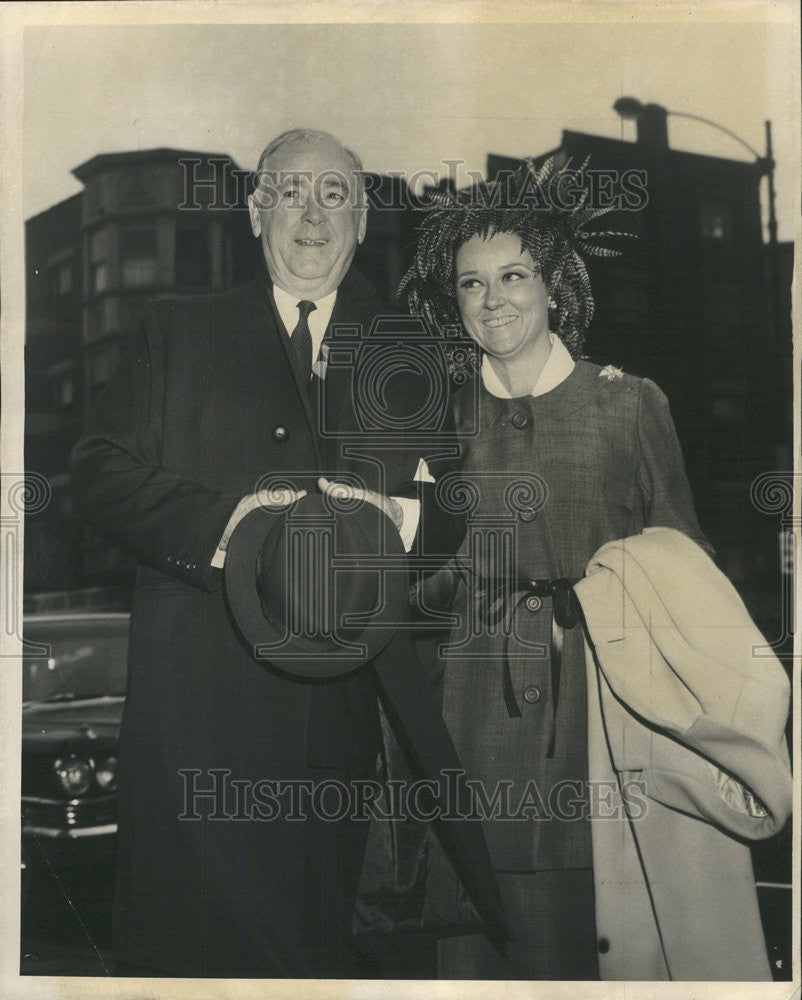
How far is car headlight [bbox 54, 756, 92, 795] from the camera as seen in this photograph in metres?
4.45

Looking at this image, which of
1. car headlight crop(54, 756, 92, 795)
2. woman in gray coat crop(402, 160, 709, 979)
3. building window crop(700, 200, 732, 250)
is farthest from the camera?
building window crop(700, 200, 732, 250)

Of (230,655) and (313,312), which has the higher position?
(313,312)

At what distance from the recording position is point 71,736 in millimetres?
4457

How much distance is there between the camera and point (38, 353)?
457 cm

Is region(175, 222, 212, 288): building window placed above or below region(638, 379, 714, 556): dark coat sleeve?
above

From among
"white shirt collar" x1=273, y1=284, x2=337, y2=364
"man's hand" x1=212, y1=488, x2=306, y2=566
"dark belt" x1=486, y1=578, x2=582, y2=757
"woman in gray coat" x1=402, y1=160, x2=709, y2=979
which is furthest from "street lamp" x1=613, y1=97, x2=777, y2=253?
"man's hand" x1=212, y1=488, x2=306, y2=566

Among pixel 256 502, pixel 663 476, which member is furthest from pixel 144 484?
pixel 663 476

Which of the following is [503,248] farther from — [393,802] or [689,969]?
[689,969]

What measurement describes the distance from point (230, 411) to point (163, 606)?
802 mm

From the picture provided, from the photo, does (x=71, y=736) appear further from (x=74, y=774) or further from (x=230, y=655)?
(x=230, y=655)

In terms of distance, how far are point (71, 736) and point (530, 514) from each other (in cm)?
200

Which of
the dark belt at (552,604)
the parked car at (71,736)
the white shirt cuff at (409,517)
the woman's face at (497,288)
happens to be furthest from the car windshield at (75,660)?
the woman's face at (497,288)

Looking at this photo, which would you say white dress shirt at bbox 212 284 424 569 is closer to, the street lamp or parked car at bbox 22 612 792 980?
parked car at bbox 22 612 792 980

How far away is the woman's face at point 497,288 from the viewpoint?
14.7ft
